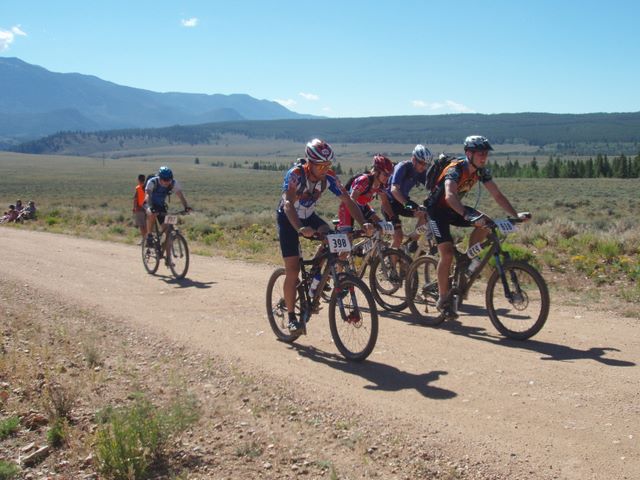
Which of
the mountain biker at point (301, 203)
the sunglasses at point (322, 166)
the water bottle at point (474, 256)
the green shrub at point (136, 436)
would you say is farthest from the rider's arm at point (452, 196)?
the green shrub at point (136, 436)

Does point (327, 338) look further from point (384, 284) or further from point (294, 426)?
point (294, 426)

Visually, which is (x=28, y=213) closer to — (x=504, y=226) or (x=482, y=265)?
(x=482, y=265)

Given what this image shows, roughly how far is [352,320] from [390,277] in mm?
2424

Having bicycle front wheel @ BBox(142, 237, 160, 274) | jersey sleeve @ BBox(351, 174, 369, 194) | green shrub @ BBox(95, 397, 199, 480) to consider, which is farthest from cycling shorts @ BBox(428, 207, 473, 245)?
bicycle front wheel @ BBox(142, 237, 160, 274)

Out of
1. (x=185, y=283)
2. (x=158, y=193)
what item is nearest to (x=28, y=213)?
(x=158, y=193)

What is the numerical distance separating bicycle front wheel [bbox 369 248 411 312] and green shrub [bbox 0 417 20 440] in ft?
15.3

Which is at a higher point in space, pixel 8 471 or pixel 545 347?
pixel 545 347

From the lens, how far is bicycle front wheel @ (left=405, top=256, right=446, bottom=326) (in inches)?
320

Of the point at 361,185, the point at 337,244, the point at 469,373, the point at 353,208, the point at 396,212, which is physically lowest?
the point at 469,373

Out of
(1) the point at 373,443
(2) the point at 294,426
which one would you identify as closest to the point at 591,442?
(1) the point at 373,443

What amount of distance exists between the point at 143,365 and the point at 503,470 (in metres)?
4.23

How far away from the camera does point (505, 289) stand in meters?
7.28

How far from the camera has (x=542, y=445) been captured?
477 cm

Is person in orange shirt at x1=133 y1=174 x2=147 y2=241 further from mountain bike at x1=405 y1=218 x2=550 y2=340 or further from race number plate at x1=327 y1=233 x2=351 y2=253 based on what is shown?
race number plate at x1=327 y1=233 x2=351 y2=253
